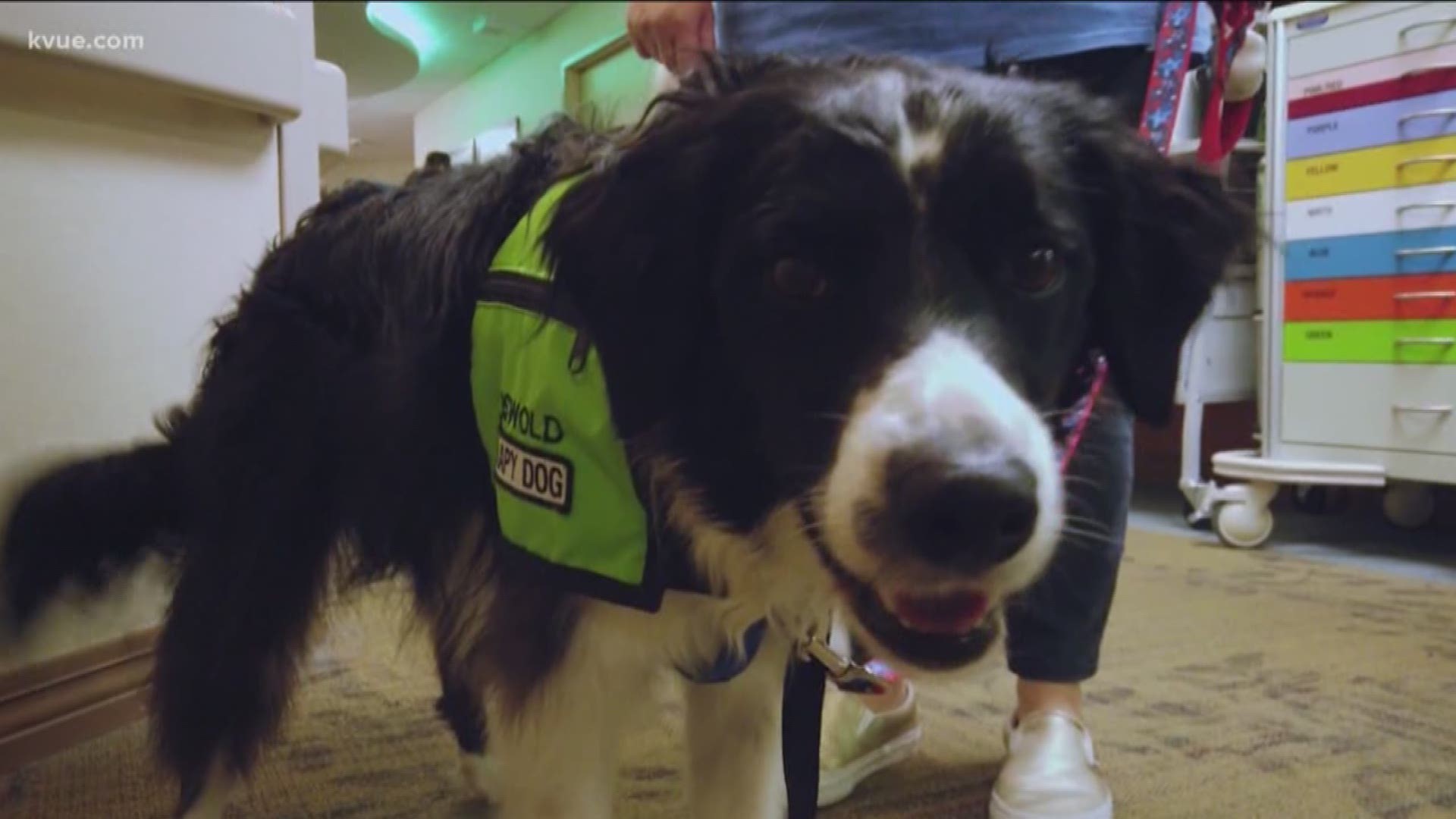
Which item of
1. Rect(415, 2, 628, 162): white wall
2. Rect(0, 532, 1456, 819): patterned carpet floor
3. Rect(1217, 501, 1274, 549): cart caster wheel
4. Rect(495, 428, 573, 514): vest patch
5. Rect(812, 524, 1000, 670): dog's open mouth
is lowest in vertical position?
Rect(0, 532, 1456, 819): patterned carpet floor

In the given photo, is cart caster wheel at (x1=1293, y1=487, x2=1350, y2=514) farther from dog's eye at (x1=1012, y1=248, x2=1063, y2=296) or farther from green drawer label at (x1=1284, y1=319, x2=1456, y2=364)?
dog's eye at (x1=1012, y1=248, x2=1063, y2=296)

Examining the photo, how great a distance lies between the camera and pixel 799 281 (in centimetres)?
93

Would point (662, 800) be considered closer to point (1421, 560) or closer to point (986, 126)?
point (986, 126)

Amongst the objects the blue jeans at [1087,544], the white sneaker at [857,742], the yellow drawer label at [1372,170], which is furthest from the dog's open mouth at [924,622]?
the yellow drawer label at [1372,170]

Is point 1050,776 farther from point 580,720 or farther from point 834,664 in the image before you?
point 580,720

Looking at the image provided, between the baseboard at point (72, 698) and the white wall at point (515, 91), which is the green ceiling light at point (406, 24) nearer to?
the white wall at point (515, 91)

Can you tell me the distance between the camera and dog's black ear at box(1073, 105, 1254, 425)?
107cm

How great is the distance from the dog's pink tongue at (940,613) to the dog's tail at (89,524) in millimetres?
950

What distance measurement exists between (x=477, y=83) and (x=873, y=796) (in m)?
1.06

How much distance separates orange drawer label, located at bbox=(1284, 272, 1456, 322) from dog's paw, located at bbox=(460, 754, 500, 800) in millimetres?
1825

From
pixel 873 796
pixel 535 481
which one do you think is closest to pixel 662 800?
pixel 873 796

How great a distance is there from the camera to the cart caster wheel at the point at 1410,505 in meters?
3.11

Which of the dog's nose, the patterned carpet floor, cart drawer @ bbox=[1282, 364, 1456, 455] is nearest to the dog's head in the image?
the dog's nose

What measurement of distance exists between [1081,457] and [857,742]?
0.50 m
